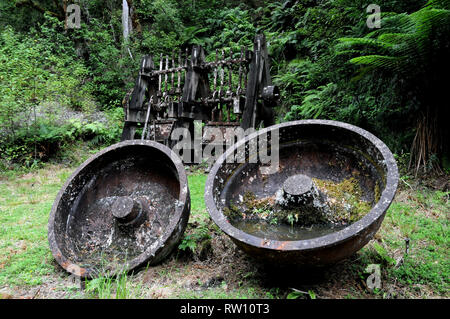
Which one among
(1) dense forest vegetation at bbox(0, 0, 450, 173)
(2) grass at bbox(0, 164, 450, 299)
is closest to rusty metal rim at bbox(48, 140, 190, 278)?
(2) grass at bbox(0, 164, 450, 299)

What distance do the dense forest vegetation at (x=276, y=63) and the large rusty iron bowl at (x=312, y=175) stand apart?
150cm

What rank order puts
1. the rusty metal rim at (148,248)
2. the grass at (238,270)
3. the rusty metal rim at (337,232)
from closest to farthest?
the rusty metal rim at (337,232) < the grass at (238,270) < the rusty metal rim at (148,248)

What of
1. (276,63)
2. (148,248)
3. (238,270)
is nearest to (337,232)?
(238,270)

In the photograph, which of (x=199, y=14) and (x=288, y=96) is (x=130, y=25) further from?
(x=288, y=96)

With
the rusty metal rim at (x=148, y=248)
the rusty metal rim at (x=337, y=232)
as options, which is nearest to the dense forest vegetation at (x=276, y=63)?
the rusty metal rim at (x=337, y=232)

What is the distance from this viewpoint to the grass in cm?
216

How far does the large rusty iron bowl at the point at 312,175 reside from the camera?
1830 mm

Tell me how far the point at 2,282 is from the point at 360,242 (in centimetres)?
281

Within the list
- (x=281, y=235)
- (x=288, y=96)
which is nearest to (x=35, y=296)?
(x=281, y=235)

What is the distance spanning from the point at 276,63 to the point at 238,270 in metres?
7.37

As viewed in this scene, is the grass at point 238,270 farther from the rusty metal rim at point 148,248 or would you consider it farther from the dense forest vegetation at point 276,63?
the dense forest vegetation at point 276,63

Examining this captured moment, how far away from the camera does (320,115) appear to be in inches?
227

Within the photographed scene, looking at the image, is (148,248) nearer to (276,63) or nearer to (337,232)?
(337,232)

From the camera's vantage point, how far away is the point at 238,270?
253 centimetres
